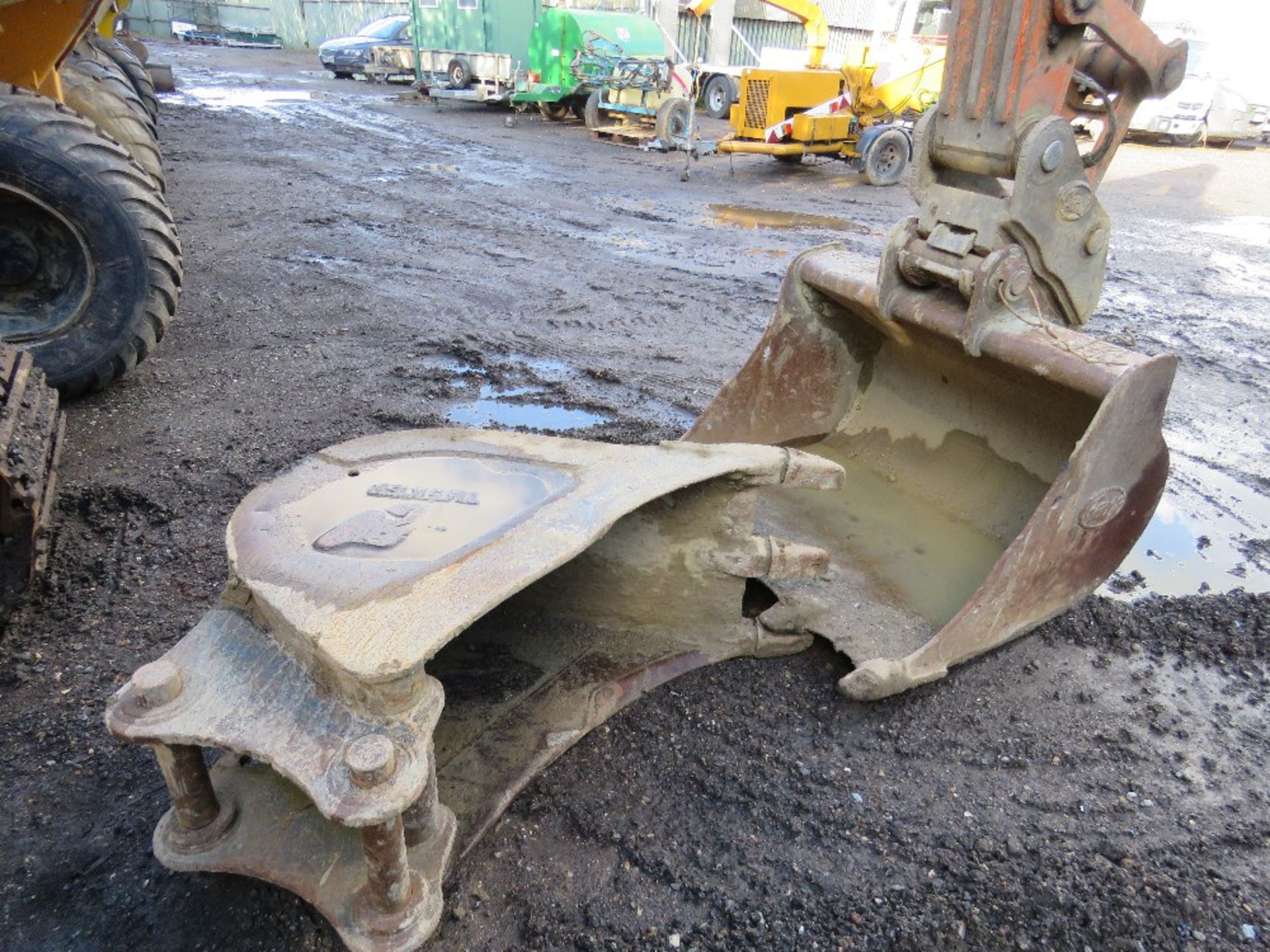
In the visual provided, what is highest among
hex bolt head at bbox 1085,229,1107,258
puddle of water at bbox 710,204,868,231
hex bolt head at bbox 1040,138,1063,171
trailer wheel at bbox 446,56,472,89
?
hex bolt head at bbox 1040,138,1063,171

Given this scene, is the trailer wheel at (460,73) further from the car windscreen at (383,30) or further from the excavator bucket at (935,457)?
the excavator bucket at (935,457)

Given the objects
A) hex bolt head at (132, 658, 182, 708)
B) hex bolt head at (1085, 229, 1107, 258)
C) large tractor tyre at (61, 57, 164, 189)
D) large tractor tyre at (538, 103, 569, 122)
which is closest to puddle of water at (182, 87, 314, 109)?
large tractor tyre at (538, 103, 569, 122)

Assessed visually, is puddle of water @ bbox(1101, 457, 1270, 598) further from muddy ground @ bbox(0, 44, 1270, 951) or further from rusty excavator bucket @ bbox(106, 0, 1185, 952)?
rusty excavator bucket @ bbox(106, 0, 1185, 952)

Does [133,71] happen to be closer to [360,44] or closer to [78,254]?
[78,254]

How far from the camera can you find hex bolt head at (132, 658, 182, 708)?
152cm

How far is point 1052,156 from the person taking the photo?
2.34m

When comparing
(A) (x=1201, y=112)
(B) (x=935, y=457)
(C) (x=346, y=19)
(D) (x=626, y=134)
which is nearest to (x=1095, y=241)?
(B) (x=935, y=457)

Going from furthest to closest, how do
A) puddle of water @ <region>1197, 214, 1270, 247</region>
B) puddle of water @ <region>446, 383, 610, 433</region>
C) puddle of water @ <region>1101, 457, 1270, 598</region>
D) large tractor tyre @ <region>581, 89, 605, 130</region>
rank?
large tractor tyre @ <region>581, 89, 605, 130</region> < puddle of water @ <region>1197, 214, 1270, 247</region> < puddle of water @ <region>446, 383, 610, 433</region> < puddle of water @ <region>1101, 457, 1270, 598</region>

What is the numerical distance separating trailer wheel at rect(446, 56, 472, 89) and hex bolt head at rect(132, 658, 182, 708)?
17.5 metres

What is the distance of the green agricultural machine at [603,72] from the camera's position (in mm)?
13633

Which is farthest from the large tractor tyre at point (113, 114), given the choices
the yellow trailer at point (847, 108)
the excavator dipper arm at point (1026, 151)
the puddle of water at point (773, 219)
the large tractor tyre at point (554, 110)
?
the large tractor tyre at point (554, 110)

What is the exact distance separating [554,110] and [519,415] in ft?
45.1

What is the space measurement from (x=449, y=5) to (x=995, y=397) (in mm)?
17513

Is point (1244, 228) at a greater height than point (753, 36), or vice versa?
point (753, 36)
